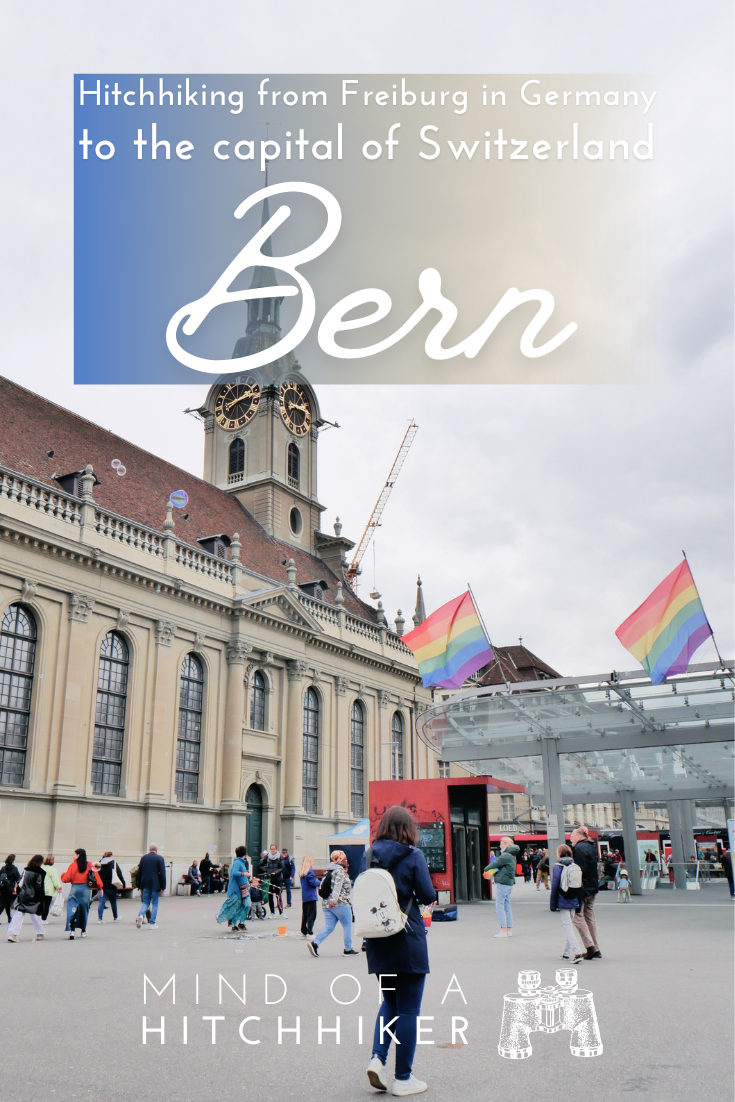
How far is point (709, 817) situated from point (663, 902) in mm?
37485

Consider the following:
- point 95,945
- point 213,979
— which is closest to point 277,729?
point 95,945

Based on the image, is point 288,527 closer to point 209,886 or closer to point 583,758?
point 209,886

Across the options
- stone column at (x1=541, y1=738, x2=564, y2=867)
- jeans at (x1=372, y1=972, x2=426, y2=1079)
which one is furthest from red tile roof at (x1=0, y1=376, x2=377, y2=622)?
jeans at (x1=372, y1=972, x2=426, y2=1079)

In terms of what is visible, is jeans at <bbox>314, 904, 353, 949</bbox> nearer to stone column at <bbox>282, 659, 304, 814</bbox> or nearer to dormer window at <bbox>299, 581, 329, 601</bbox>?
stone column at <bbox>282, 659, 304, 814</bbox>

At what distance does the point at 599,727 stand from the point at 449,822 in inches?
193

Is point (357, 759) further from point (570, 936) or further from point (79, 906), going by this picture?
point (570, 936)

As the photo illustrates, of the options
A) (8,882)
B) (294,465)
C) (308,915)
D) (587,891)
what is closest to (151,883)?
(8,882)

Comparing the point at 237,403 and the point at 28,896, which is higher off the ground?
the point at 237,403

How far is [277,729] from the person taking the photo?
41469 millimetres

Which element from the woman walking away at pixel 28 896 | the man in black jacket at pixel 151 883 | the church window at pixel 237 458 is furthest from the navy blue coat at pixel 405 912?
the church window at pixel 237 458

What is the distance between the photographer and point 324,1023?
8.48m

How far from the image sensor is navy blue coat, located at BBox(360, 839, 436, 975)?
6.09 metres

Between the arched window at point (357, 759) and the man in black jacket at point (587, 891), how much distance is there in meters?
34.1

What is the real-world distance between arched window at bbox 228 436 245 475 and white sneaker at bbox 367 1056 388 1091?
47.3 m
